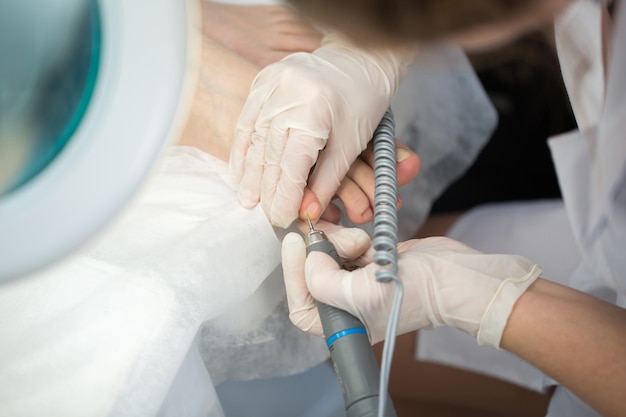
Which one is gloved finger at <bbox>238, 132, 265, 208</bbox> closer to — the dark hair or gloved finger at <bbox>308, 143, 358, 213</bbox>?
gloved finger at <bbox>308, 143, 358, 213</bbox>

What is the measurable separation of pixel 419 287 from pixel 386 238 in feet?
0.36

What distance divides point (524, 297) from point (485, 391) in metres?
0.49

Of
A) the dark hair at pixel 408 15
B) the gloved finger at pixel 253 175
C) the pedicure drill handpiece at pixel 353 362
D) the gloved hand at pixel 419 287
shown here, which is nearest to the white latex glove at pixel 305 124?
the gloved finger at pixel 253 175

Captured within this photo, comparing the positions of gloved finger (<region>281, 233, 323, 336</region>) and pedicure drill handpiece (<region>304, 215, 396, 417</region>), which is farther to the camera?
gloved finger (<region>281, 233, 323, 336</region>)

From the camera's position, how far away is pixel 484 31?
2.14ft

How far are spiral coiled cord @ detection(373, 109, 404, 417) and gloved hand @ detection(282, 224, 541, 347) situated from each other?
4 cm

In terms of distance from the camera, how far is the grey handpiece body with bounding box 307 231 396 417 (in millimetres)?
771

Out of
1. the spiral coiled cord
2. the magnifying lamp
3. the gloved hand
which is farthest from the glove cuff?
the magnifying lamp

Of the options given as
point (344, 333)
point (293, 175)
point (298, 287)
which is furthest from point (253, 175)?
point (344, 333)

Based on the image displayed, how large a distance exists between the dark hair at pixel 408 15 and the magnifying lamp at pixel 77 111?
168 mm

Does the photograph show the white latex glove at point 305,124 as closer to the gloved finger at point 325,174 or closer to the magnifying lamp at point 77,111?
the gloved finger at point 325,174

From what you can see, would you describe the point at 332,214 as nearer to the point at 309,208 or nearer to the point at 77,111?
the point at 309,208

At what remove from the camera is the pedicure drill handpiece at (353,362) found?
2.53 ft

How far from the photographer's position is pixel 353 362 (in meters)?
0.79
